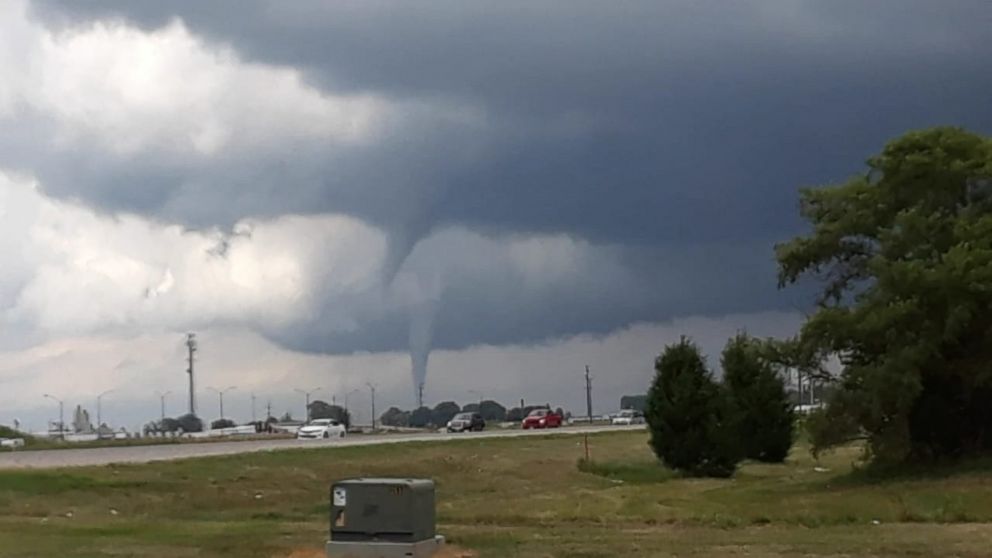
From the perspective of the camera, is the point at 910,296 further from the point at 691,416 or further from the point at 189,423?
the point at 189,423

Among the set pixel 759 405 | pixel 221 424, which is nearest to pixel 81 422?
pixel 221 424

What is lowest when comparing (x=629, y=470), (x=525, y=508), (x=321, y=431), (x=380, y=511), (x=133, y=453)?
(x=525, y=508)

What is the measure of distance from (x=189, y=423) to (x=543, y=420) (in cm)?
5322

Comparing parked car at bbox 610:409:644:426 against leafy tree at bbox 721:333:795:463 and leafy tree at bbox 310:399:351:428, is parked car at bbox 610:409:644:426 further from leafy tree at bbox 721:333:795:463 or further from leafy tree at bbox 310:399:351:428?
leafy tree at bbox 721:333:795:463

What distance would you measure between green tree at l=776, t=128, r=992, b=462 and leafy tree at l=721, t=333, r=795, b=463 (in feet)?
43.5

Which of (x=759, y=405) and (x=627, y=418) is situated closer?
(x=759, y=405)

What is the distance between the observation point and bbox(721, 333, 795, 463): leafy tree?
53812mm

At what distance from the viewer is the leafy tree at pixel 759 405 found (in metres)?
53.8

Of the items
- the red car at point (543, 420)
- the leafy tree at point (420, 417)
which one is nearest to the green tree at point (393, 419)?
the leafy tree at point (420, 417)

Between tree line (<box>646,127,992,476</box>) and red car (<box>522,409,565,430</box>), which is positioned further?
red car (<box>522,409,565,430</box>)

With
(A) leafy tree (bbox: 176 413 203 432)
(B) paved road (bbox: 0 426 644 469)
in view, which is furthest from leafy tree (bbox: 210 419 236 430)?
(B) paved road (bbox: 0 426 644 469)

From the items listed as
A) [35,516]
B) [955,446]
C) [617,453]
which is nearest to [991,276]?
[955,446]

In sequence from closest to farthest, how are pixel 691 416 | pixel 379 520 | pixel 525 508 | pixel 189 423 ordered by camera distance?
pixel 379 520
pixel 525 508
pixel 691 416
pixel 189 423

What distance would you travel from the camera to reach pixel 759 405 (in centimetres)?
5559
